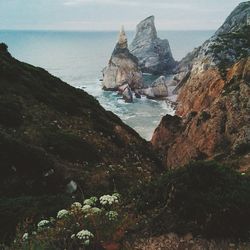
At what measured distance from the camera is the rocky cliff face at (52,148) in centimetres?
1711

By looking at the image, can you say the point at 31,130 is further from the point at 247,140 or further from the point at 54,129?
the point at 247,140

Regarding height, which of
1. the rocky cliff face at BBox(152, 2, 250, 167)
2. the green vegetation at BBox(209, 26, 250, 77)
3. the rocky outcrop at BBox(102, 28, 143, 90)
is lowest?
the rocky outcrop at BBox(102, 28, 143, 90)

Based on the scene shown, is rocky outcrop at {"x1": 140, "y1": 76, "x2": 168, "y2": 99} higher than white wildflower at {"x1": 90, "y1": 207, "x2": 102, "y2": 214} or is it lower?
lower

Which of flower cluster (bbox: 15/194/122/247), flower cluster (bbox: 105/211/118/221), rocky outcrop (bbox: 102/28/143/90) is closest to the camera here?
flower cluster (bbox: 15/194/122/247)

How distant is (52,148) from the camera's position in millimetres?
22516

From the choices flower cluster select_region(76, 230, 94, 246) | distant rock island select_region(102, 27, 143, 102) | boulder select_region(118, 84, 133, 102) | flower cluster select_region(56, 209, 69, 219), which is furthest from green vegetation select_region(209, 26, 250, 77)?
flower cluster select_region(76, 230, 94, 246)

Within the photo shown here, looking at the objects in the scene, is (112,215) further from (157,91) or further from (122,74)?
(122,74)

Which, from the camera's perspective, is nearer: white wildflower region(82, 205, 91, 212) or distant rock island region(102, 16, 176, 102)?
white wildflower region(82, 205, 91, 212)

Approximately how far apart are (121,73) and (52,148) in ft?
332

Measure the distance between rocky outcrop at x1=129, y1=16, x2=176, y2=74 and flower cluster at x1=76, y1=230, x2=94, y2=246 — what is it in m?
149

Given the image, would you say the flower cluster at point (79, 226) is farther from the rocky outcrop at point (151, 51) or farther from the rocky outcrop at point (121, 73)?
the rocky outcrop at point (151, 51)

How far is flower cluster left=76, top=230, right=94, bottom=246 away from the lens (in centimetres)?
734

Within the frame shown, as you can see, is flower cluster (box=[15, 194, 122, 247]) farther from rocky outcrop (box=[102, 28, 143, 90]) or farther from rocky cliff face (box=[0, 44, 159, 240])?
rocky outcrop (box=[102, 28, 143, 90])

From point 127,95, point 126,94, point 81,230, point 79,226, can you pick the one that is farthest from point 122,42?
point 81,230
